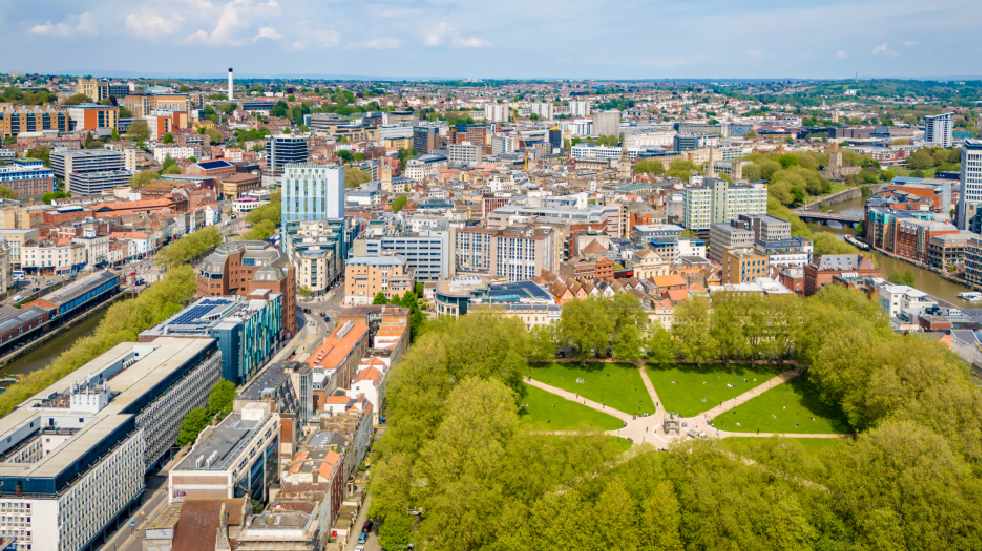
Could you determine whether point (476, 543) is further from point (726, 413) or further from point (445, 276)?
point (445, 276)

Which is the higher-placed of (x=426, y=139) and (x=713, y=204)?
(x=426, y=139)

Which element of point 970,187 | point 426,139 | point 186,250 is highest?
point 426,139

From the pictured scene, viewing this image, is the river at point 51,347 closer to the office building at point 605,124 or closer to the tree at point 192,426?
the tree at point 192,426

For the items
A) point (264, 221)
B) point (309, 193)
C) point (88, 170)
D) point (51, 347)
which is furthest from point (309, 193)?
point (88, 170)

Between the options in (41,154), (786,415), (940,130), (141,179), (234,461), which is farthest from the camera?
(940,130)

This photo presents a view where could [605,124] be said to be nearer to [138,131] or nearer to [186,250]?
[138,131]

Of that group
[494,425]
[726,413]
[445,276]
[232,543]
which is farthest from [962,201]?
[232,543]
